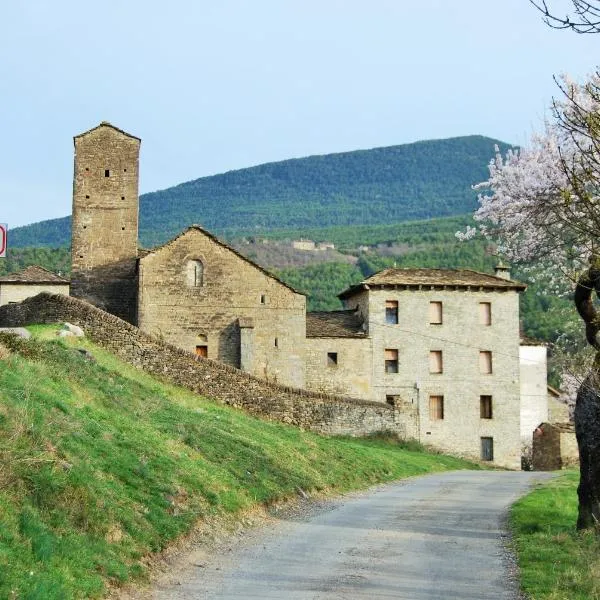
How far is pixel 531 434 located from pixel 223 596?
171ft

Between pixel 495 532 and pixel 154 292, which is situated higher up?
pixel 154 292

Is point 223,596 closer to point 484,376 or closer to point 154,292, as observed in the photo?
point 154,292

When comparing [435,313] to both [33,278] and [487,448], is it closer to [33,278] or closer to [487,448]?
[487,448]

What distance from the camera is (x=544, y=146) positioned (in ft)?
77.0

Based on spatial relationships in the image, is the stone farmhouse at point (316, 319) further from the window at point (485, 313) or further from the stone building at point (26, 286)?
the stone building at point (26, 286)

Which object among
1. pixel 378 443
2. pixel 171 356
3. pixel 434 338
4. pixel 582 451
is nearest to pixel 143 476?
pixel 582 451

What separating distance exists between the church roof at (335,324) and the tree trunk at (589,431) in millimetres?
30923

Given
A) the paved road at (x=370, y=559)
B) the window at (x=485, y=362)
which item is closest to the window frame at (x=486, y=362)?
the window at (x=485, y=362)

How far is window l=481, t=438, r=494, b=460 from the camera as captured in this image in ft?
173

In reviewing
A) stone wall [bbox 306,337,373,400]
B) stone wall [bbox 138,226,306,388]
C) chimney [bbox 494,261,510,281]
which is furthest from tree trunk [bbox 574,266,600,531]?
chimney [bbox 494,261,510,281]

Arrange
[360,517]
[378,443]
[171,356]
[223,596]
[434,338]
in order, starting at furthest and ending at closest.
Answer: [434,338]
[378,443]
[171,356]
[360,517]
[223,596]

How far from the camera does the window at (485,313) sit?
2090 inches

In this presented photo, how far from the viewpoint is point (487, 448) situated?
52812 mm

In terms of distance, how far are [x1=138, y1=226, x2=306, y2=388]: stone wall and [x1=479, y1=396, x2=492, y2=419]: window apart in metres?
10.7
